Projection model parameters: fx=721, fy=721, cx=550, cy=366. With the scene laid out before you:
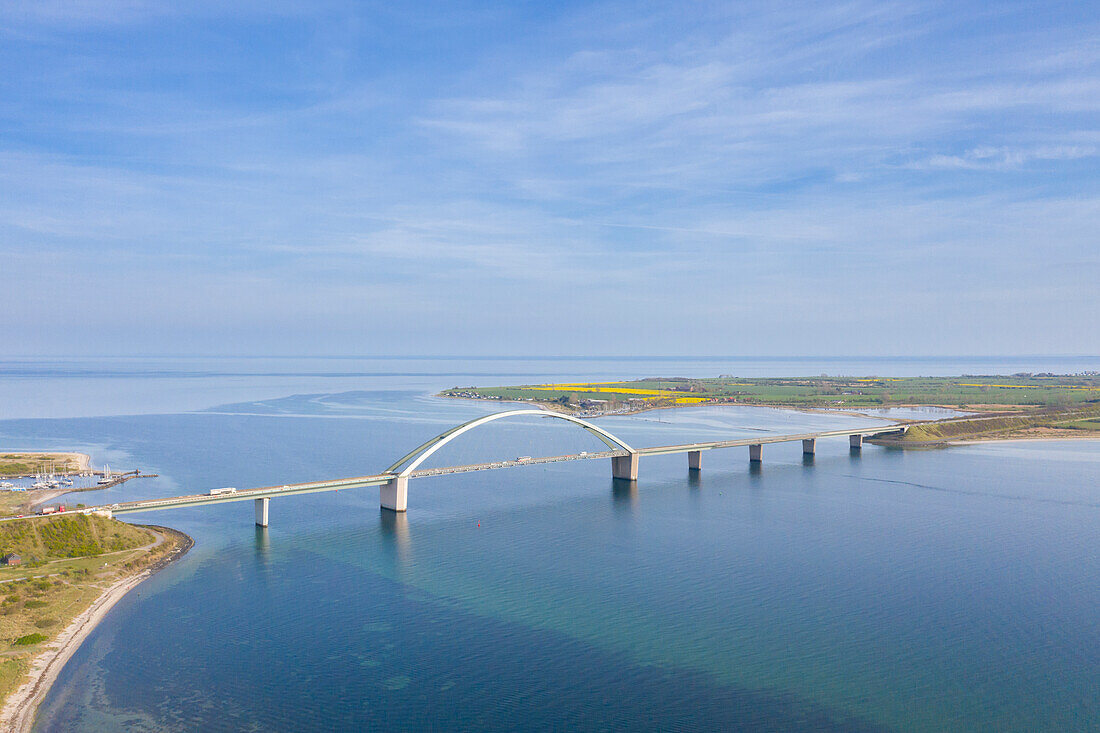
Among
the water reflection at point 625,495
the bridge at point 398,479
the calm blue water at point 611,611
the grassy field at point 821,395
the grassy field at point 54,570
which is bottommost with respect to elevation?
the calm blue water at point 611,611

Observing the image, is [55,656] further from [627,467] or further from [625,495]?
[627,467]

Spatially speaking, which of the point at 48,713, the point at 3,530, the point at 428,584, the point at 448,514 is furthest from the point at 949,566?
the point at 3,530

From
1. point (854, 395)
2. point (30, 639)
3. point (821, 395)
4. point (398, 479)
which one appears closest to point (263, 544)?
point (398, 479)

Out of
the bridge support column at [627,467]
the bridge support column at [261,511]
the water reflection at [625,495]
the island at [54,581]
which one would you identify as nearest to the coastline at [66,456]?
the island at [54,581]

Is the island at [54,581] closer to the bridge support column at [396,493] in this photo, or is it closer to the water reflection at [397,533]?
the water reflection at [397,533]

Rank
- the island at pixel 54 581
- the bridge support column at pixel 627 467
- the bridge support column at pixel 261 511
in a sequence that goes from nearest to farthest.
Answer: the island at pixel 54 581, the bridge support column at pixel 261 511, the bridge support column at pixel 627 467

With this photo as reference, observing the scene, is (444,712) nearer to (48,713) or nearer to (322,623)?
(322,623)

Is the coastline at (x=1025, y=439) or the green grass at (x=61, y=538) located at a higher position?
the green grass at (x=61, y=538)
